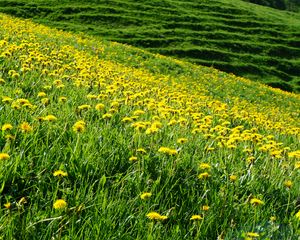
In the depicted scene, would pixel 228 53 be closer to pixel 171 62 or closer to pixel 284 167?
pixel 171 62

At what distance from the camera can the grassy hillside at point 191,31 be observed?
41.2 meters

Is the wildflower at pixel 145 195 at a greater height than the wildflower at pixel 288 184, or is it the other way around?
the wildflower at pixel 145 195

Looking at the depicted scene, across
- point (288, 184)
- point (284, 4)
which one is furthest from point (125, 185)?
point (284, 4)

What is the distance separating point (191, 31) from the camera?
4712cm

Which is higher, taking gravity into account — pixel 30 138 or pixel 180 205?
pixel 30 138

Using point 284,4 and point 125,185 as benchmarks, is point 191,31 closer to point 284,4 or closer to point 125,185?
point 125,185

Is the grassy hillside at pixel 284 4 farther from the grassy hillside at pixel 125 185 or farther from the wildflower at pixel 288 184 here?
the wildflower at pixel 288 184

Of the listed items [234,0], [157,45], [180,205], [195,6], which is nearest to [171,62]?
[157,45]

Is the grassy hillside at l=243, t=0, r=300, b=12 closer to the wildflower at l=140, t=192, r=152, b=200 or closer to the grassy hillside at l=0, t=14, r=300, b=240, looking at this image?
the grassy hillside at l=0, t=14, r=300, b=240

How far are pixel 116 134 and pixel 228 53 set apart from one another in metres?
40.6

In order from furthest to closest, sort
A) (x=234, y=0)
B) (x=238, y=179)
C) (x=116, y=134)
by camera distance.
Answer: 1. (x=234, y=0)
2. (x=116, y=134)
3. (x=238, y=179)

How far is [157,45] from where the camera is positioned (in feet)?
136

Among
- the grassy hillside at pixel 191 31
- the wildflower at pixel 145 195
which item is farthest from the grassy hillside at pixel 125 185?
the grassy hillside at pixel 191 31

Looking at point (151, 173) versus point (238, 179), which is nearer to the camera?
point (151, 173)
